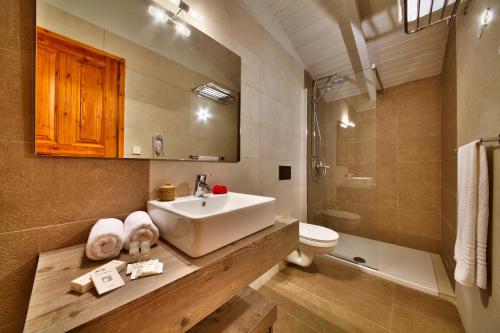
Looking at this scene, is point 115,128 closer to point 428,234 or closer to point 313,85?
point 313,85

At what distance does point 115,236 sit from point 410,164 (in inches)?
124

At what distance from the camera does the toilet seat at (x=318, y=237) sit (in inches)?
67.0

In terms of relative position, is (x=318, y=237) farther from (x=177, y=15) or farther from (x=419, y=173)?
(x=177, y=15)

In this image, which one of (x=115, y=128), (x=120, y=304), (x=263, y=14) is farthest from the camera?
(x=263, y=14)

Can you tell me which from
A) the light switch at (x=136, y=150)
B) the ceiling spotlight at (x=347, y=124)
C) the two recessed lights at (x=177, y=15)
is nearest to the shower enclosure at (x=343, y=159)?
the ceiling spotlight at (x=347, y=124)

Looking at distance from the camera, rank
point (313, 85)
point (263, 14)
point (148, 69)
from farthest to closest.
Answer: point (313, 85)
point (263, 14)
point (148, 69)

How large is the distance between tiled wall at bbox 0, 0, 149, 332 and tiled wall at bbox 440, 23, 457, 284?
263 cm

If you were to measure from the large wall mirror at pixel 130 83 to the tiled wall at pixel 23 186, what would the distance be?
4cm

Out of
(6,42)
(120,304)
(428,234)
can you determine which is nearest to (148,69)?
(6,42)

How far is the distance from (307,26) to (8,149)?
2404 mm

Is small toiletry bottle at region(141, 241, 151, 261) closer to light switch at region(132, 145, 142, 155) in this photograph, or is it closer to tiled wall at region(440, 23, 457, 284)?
light switch at region(132, 145, 142, 155)

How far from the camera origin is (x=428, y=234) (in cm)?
228

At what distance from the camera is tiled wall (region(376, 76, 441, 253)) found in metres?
2.27

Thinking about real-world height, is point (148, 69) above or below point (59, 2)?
below
